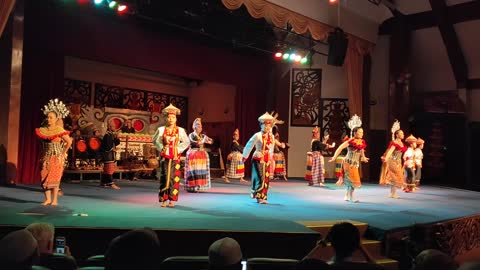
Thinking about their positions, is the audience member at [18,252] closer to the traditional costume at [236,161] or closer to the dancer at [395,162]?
the dancer at [395,162]

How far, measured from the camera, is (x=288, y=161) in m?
12.8

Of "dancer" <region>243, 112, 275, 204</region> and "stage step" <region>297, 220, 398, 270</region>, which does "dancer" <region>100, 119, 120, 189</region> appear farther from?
"stage step" <region>297, 220, 398, 270</region>

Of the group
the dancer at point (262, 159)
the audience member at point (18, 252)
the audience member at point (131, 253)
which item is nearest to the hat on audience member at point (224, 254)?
the audience member at point (131, 253)

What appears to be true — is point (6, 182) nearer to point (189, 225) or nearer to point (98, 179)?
point (98, 179)

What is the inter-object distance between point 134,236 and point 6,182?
22.7 ft

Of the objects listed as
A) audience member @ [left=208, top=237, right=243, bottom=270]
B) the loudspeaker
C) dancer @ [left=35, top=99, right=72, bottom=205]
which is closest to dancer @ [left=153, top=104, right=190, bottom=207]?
dancer @ [left=35, top=99, right=72, bottom=205]

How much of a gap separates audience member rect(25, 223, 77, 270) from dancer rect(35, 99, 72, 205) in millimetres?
3303

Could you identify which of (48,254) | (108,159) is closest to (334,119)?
(108,159)

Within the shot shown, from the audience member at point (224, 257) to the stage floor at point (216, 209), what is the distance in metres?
2.04

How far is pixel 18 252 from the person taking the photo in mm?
1792

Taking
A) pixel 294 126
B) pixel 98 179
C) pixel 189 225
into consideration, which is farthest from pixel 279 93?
pixel 189 225

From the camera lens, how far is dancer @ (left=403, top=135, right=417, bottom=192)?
8523mm

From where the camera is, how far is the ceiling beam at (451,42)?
11.3 meters

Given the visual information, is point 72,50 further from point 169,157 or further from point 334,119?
point 334,119
